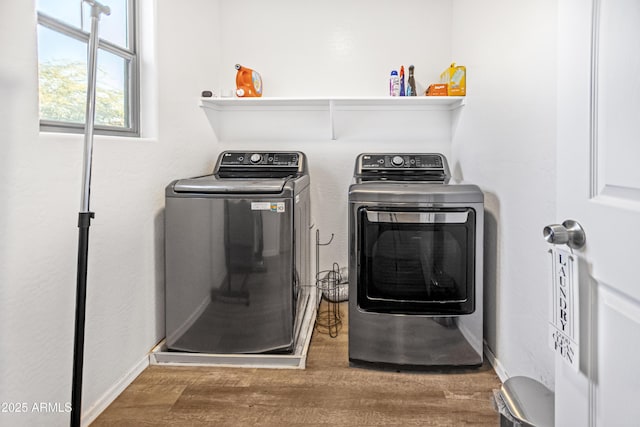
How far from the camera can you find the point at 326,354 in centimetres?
227

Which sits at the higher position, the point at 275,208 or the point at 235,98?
the point at 235,98

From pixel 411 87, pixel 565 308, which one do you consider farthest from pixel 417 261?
pixel 411 87

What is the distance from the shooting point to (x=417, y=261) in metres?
2.04

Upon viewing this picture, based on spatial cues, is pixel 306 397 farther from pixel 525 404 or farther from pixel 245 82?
pixel 245 82

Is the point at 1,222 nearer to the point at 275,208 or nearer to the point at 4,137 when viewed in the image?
the point at 4,137

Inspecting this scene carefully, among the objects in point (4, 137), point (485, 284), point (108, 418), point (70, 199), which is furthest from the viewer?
point (485, 284)

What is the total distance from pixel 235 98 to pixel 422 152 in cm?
128

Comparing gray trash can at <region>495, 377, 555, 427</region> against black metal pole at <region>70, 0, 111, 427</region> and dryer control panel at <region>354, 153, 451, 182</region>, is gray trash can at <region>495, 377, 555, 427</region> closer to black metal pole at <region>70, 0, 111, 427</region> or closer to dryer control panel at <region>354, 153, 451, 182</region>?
black metal pole at <region>70, 0, 111, 427</region>

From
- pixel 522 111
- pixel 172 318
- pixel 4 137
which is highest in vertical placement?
pixel 522 111

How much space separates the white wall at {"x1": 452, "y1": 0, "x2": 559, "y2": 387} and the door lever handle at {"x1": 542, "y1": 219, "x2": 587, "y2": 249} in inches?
26.2

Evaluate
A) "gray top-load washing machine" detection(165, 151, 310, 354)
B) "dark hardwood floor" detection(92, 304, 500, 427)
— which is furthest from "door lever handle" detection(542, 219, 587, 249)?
"gray top-load washing machine" detection(165, 151, 310, 354)

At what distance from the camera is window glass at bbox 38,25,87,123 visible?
1513 millimetres

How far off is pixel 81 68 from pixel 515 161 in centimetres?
174

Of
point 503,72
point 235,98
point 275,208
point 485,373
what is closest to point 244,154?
point 235,98
